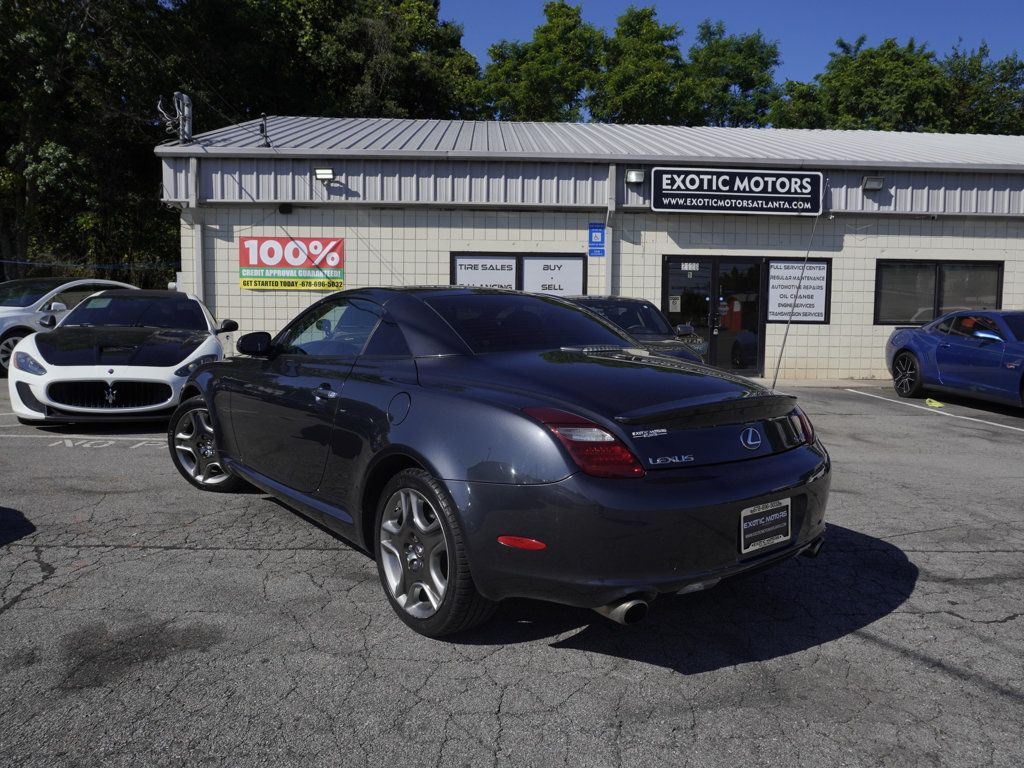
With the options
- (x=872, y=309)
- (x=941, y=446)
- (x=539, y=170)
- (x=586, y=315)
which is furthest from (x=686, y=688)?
(x=872, y=309)

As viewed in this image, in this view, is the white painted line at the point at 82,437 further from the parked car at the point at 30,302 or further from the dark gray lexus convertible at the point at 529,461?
the parked car at the point at 30,302

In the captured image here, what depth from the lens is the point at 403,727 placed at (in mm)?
2625

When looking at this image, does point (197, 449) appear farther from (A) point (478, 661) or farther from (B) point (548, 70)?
(B) point (548, 70)

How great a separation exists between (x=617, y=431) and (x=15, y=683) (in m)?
2.32

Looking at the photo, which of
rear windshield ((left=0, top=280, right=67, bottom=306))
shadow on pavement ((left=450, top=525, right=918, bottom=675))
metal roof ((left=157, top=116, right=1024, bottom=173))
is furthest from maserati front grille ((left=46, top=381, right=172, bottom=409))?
metal roof ((left=157, top=116, right=1024, bottom=173))

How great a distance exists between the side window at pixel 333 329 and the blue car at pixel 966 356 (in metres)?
9.09

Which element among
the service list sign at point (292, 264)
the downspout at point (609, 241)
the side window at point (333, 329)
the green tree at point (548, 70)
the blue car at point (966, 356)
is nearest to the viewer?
the side window at point (333, 329)

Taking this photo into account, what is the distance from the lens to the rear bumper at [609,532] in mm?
Result: 2783

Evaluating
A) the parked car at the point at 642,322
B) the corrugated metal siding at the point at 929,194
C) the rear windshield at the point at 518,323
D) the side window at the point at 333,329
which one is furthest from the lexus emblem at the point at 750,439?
the corrugated metal siding at the point at 929,194

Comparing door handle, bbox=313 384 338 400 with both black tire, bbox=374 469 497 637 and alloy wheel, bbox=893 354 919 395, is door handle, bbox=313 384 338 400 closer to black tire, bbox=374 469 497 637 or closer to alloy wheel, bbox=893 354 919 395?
black tire, bbox=374 469 497 637

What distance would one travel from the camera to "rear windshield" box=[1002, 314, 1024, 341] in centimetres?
1028

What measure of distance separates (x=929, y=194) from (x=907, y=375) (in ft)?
15.0

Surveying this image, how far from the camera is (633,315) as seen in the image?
30.0 feet

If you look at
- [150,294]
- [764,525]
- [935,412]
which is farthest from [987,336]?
[150,294]
